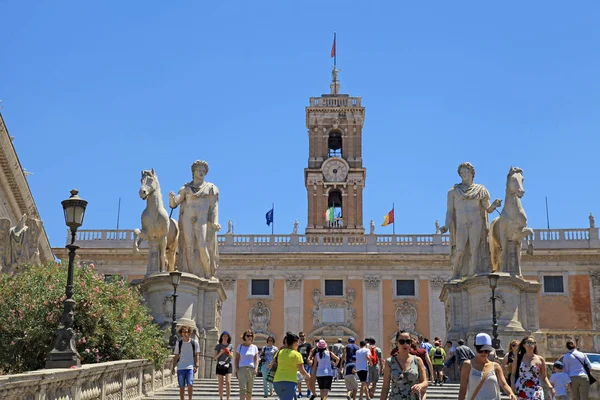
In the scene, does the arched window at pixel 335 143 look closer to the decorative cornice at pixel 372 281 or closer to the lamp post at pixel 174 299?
the decorative cornice at pixel 372 281

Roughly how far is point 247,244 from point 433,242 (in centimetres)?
1075

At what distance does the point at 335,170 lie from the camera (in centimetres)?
6138

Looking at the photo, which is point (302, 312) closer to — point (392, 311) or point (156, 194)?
point (392, 311)

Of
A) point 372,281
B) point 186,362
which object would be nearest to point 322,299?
point 372,281

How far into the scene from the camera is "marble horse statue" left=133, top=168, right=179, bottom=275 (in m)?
21.9

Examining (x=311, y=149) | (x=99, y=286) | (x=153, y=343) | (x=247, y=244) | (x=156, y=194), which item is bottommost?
(x=153, y=343)

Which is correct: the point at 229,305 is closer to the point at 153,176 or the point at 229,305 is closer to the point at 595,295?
the point at 595,295

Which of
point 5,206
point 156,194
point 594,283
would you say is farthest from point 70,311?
point 594,283

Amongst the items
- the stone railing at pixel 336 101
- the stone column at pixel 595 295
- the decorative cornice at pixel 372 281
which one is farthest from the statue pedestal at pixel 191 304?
the stone railing at pixel 336 101

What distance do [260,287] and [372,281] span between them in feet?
21.1

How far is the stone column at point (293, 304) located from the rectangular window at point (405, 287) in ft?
18.3

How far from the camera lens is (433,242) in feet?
160

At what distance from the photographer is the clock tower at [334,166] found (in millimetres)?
60531

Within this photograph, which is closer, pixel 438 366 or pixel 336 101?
pixel 438 366
